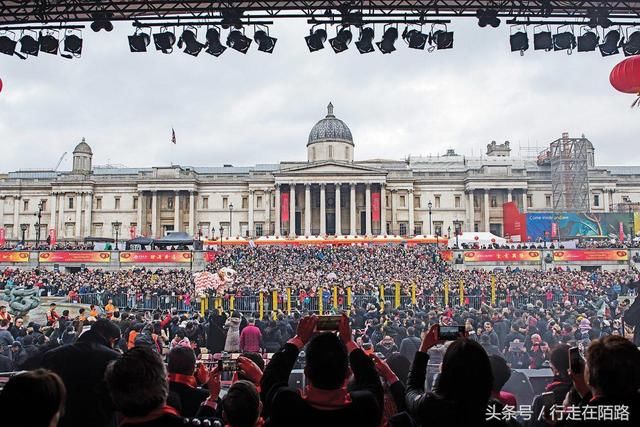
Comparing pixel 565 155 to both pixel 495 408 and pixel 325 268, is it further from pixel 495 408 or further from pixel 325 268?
pixel 495 408

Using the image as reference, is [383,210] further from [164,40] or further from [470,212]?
[164,40]

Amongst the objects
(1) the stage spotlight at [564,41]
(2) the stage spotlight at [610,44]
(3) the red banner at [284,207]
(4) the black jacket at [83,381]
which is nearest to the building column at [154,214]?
(3) the red banner at [284,207]

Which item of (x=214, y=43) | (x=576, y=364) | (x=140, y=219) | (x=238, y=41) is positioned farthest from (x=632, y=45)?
(x=140, y=219)

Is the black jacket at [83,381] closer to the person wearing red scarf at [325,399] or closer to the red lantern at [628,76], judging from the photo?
the person wearing red scarf at [325,399]

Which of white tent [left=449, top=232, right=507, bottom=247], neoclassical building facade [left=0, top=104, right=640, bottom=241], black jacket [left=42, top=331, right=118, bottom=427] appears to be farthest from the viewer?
neoclassical building facade [left=0, top=104, right=640, bottom=241]

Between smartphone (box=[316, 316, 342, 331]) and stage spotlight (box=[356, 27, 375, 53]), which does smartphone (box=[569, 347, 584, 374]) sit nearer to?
smartphone (box=[316, 316, 342, 331])

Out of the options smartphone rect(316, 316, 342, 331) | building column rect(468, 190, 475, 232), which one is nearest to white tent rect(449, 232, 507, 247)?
building column rect(468, 190, 475, 232)

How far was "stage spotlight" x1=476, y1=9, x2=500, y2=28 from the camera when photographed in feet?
42.9

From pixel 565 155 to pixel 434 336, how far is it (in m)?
67.5

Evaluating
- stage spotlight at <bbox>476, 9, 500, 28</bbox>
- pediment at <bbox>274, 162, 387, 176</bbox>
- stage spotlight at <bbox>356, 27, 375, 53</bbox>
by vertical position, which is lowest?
stage spotlight at <bbox>356, 27, 375, 53</bbox>

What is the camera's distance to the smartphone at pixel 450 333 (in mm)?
3480

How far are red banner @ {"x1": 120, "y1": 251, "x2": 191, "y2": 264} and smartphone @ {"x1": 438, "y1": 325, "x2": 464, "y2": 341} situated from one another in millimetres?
44643

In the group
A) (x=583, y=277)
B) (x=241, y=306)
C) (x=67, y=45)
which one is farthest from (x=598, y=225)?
(x=67, y=45)

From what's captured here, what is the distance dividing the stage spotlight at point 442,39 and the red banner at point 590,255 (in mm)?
34597
